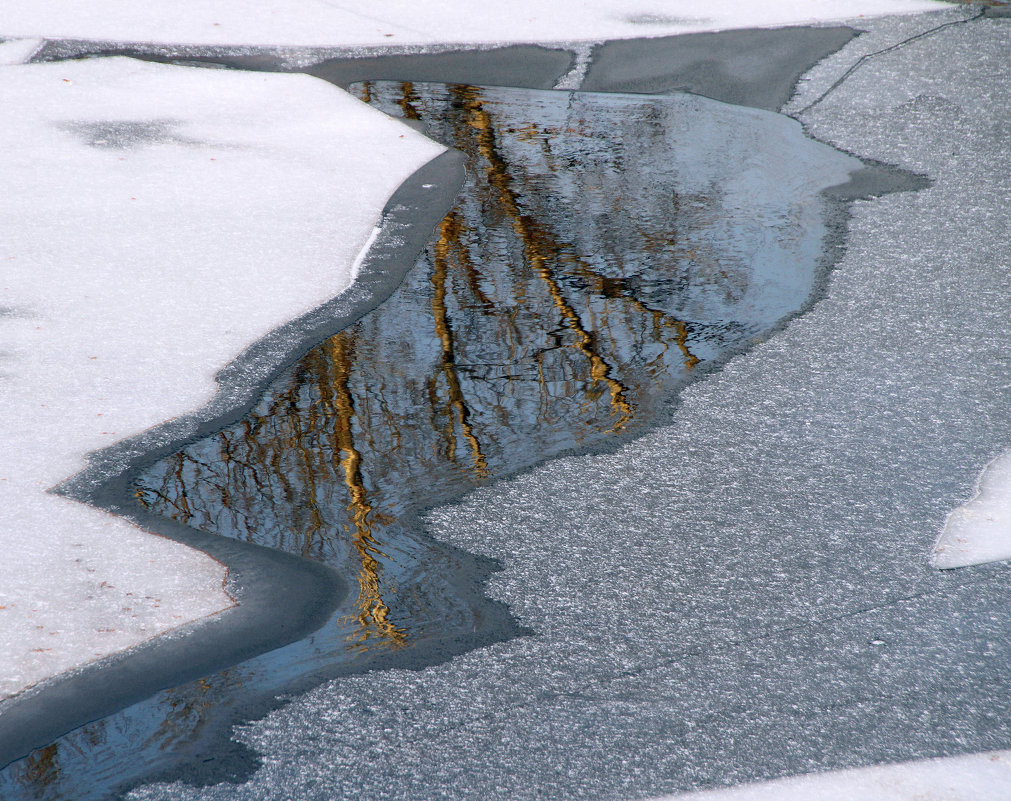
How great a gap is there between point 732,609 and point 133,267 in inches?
124

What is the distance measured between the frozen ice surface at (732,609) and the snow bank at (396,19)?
201 inches

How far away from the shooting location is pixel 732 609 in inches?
107

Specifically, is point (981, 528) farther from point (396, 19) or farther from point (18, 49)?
point (18, 49)

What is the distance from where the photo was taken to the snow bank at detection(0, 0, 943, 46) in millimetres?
8102

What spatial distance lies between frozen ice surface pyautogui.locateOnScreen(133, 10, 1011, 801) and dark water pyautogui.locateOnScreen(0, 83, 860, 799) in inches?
5.3

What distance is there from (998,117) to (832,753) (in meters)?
5.88

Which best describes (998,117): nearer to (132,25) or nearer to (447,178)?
(447,178)

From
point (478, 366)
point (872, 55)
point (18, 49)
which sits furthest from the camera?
point (872, 55)

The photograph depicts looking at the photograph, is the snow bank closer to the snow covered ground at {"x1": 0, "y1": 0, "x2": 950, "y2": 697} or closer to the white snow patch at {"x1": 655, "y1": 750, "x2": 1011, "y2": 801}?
the snow covered ground at {"x1": 0, "y1": 0, "x2": 950, "y2": 697}

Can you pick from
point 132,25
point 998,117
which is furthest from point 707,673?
point 132,25

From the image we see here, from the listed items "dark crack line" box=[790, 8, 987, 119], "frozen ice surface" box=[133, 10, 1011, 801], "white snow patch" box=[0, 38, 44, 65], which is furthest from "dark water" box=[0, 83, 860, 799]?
"white snow patch" box=[0, 38, 44, 65]

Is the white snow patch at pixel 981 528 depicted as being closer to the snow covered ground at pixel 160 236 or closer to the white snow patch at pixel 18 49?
the snow covered ground at pixel 160 236

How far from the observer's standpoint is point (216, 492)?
318 centimetres

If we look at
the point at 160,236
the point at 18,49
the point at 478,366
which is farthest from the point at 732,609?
the point at 18,49
